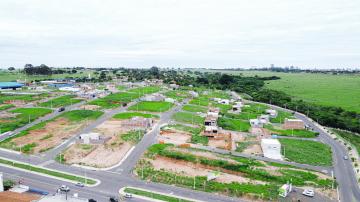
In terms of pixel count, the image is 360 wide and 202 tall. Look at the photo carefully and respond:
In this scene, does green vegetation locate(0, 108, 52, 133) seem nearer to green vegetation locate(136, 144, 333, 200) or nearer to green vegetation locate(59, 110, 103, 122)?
green vegetation locate(59, 110, 103, 122)

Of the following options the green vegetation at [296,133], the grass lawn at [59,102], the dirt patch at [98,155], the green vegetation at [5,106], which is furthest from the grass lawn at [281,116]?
the green vegetation at [5,106]

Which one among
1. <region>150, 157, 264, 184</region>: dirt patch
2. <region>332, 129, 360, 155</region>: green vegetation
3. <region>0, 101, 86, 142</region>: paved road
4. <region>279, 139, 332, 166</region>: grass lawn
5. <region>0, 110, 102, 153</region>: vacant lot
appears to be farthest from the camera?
<region>332, 129, 360, 155</region>: green vegetation

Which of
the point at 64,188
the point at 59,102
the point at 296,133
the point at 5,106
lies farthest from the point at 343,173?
the point at 5,106

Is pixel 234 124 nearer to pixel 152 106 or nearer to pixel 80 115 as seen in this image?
pixel 152 106

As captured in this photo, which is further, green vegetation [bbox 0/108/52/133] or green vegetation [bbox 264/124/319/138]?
green vegetation [bbox 264/124/319/138]

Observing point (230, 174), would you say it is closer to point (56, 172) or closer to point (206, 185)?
point (206, 185)

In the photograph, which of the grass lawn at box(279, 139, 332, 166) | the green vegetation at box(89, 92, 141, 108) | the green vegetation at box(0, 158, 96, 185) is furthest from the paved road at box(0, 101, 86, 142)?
the grass lawn at box(279, 139, 332, 166)
